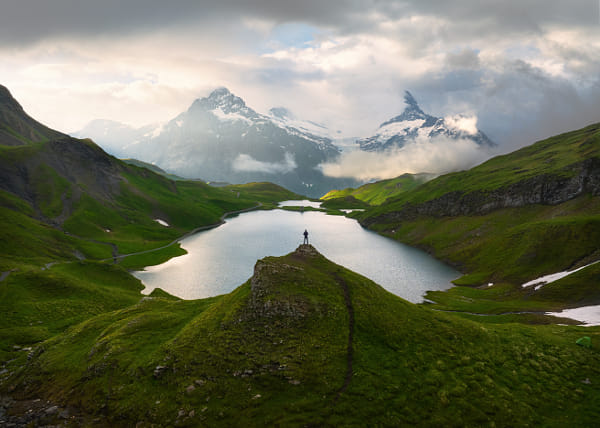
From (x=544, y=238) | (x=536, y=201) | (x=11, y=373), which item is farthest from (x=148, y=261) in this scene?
(x=536, y=201)

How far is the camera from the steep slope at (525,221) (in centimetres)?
9600

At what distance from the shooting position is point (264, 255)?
13925 cm

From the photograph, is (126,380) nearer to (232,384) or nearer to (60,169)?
(232,384)

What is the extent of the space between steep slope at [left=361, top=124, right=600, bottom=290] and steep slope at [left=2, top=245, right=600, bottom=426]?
71.0 metres

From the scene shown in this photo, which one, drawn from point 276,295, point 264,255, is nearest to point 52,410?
point 276,295

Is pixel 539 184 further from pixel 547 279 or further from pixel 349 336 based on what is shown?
pixel 349 336

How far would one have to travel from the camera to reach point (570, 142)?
7751 inches

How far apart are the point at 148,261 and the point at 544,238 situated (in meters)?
147

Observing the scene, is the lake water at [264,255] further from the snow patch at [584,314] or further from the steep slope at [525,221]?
the snow patch at [584,314]

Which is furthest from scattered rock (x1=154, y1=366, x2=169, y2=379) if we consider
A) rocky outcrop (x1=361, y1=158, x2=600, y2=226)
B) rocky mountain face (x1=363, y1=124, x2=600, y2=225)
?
rocky mountain face (x1=363, y1=124, x2=600, y2=225)

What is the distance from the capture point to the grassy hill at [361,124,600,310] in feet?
295

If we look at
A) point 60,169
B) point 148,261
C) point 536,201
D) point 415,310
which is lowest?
point 148,261

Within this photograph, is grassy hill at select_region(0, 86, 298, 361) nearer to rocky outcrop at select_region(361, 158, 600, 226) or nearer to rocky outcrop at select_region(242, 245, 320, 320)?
rocky outcrop at select_region(242, 245, 320, 320)

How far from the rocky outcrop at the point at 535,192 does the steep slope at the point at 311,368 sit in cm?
12696
